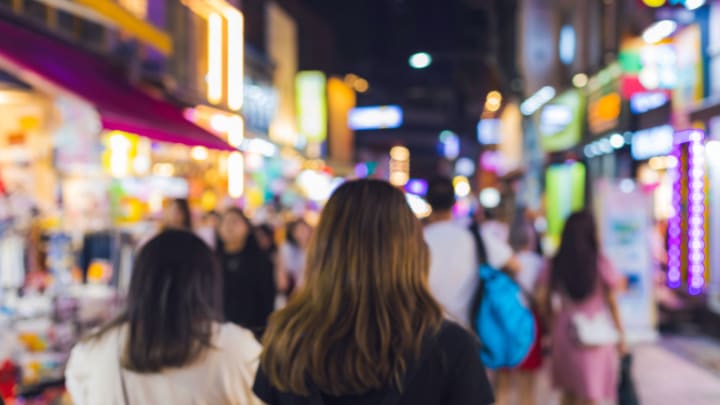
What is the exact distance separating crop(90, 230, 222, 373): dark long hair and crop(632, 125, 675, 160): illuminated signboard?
1086 cm

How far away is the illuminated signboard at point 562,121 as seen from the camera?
19016mm

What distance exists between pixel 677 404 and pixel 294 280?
499cm

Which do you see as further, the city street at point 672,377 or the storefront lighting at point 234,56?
the storefront lighting at point 234,56

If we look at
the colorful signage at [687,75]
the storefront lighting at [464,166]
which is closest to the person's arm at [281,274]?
the colorful signage at [687,75]

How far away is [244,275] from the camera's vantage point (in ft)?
22.1

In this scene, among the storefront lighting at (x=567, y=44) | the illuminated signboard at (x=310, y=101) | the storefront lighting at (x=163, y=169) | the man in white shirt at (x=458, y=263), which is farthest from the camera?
the illuminated signboard at (x=310, y=101)

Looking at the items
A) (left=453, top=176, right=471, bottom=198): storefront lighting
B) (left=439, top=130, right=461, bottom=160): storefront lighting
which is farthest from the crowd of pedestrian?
(left=439, top=130, right=461, bottom=160): storefront lighting

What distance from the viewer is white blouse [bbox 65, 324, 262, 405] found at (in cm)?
286

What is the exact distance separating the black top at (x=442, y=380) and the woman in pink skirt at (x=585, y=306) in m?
3.73

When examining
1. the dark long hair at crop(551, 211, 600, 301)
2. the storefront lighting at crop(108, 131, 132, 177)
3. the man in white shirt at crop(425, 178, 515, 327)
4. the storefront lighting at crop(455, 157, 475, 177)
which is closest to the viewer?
the man in white shirt at crop(425, 178, 515, 327)

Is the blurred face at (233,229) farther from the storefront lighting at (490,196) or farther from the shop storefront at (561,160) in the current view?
the storefront lighting at (490,196)

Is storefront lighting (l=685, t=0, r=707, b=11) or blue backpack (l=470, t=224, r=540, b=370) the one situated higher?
storefront lighting (l=685, t=0, r=707, b=11)

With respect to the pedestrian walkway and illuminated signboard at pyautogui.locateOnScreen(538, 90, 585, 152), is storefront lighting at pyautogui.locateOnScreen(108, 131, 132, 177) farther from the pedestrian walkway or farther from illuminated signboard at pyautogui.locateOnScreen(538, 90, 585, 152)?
illuminated signboard at pyautogui.locateOnScreen(538, 90, 585, 152)

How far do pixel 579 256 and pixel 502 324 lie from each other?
1332 millimetres
